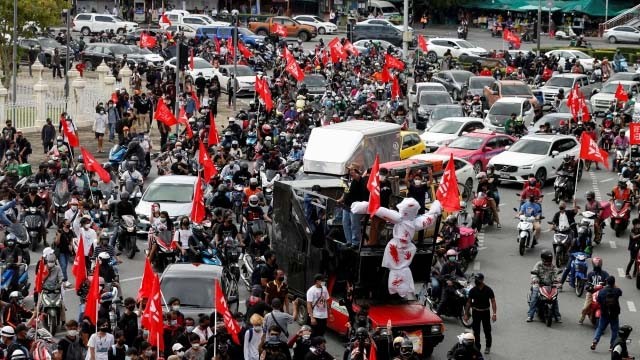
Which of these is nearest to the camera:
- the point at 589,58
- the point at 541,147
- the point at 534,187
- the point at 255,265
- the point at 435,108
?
the point at 255,265

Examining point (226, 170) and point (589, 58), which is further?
point (589, 58)

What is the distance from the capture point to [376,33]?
67.8 meters

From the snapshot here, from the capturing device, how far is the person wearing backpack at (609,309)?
21.6 meters

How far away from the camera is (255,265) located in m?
23.6

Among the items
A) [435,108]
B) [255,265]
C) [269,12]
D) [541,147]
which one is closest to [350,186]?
[255,265]

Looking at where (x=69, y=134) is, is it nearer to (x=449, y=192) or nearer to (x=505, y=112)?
(x=449, y=192)

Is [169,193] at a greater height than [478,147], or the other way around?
[478,147]

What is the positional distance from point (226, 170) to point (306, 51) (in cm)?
3596

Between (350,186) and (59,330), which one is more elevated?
(350,186)

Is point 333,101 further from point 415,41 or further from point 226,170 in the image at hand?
point 415,41

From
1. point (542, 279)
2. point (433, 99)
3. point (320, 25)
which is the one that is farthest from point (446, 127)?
point (320, 25)

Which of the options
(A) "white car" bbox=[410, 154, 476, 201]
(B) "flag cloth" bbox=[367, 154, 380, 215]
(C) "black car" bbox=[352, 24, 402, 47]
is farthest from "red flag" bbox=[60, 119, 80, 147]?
(C) "black car" bbox=[352, 24, 402, 47]

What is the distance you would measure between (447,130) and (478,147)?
10.8 ft

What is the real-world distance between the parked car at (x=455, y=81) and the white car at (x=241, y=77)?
6.73 meters
